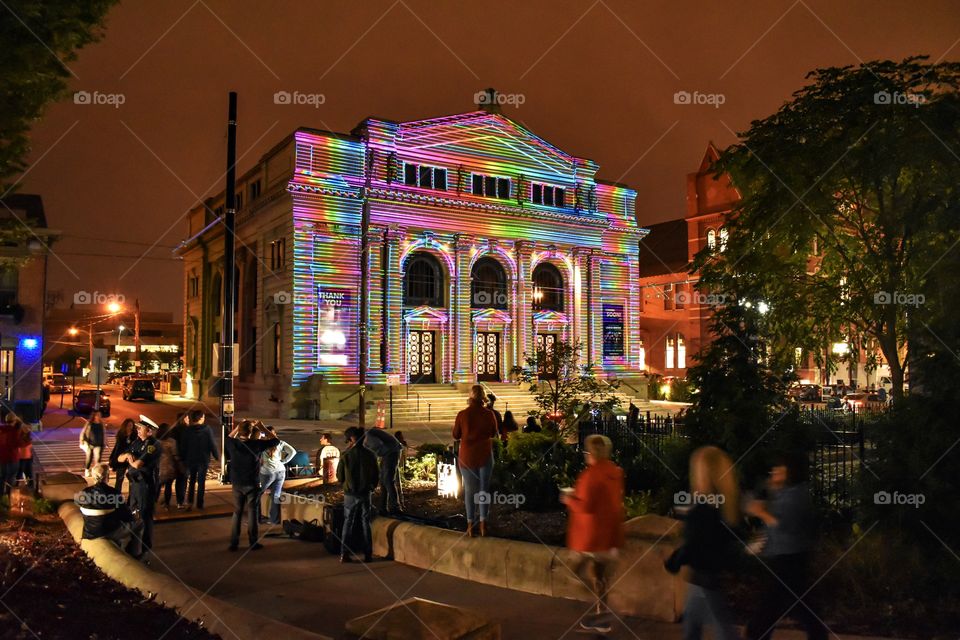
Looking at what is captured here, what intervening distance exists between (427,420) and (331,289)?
28.9ft

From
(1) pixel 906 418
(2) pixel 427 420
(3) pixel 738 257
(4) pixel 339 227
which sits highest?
(4) pixel 339 227

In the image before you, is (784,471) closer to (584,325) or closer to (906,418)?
(906,418)

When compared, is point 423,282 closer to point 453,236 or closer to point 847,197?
point 453,236

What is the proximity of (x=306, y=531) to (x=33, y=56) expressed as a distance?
7.76 meters

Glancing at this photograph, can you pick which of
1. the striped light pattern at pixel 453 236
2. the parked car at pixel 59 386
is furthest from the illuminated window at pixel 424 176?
the parked car at pixel 59 386

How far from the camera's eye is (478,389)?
9914 millimetres

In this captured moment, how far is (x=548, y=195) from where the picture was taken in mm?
49375

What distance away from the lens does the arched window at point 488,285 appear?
46.5 meters

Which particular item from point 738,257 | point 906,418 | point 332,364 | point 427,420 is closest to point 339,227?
point 332,364

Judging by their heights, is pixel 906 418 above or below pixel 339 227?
below

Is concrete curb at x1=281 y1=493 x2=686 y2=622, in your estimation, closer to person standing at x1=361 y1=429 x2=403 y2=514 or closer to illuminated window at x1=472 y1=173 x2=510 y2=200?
person standing at x1=361 y1=429 x2=403 y2=514

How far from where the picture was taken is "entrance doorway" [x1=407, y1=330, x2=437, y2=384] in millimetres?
44406

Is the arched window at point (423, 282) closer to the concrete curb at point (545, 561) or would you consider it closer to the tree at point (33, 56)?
the tree at point (33, 56)

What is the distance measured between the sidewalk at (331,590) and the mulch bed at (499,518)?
4.13ft
